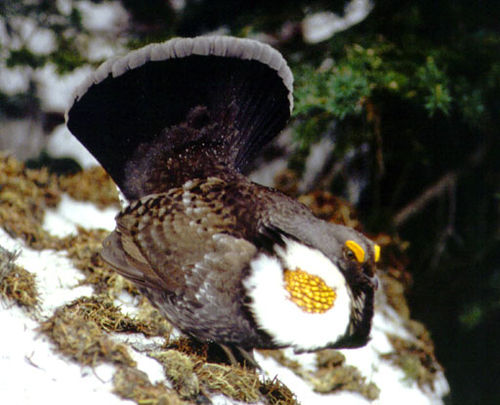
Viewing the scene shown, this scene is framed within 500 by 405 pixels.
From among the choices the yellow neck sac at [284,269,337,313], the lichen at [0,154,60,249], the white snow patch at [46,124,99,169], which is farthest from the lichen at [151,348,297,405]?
the white snow patch at [46,124,99,169]

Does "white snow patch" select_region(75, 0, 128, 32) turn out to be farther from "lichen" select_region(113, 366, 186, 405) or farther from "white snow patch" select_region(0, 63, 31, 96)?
"lichen" select_region(113, 366, 186, 405)

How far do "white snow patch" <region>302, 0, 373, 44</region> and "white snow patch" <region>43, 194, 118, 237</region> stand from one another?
1978 mm

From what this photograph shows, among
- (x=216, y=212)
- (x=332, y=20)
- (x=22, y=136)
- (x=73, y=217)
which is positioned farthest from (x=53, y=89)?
(x=216, y=212)

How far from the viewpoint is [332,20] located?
14.6 feet

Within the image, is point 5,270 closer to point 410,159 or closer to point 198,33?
point 198,33

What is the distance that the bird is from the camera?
2406 mm

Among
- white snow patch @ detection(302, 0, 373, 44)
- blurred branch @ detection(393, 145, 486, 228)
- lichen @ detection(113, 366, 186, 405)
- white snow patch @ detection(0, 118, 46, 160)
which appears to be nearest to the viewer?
lichen @ detection(113, 366, 186, 405)

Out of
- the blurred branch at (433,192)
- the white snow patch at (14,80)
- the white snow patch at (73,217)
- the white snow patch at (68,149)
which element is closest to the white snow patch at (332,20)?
the blurred branch at (433,192)

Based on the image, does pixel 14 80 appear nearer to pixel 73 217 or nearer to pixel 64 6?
pixel 64 6

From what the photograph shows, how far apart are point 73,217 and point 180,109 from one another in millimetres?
1546

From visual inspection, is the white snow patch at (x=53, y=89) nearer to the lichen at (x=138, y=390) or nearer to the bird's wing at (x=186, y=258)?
the bird's wing at (x=186, y=258)

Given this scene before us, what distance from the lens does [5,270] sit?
2637 mm

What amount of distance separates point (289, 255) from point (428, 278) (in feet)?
8.45

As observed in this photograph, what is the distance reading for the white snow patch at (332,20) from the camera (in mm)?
4223
